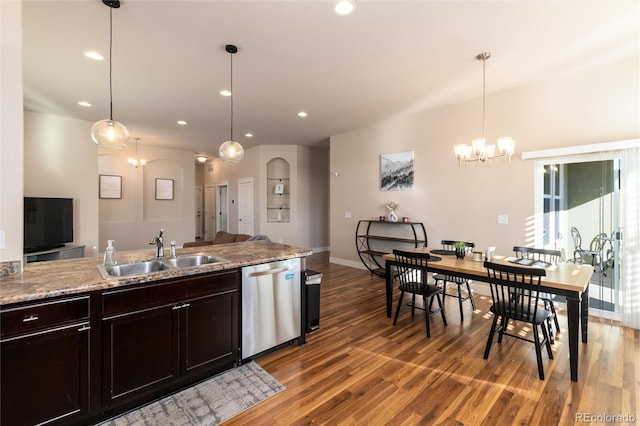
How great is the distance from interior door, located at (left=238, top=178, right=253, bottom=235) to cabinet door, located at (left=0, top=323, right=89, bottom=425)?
6.51 m

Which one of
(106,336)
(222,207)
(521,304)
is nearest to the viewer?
(106,336)

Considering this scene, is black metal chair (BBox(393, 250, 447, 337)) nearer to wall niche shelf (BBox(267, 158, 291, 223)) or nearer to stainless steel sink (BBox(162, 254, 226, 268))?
stainless steel sink (BBox(162, 254, 226, 268))

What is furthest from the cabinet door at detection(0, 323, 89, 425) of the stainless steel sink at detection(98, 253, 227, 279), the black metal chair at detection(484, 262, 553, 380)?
the black metal chair at detection(484, 262, 553, 380)

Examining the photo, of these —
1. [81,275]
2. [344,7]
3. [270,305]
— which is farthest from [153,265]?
[344,7]

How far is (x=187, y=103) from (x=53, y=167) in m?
2.97

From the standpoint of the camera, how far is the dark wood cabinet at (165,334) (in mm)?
1824

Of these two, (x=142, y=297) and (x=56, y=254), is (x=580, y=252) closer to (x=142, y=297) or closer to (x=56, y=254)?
(x=142, y=297)

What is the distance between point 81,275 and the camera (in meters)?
1.90

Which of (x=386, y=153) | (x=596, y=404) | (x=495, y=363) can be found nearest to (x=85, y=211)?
(x=386, y=153)

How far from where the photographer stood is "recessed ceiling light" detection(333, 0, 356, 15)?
2.24 meters

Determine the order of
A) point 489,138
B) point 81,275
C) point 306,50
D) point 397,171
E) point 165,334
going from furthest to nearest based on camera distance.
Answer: point 397,171 → point 489,138 → point 306,50 → point 165,334 → point 81,275

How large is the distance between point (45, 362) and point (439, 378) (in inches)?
105

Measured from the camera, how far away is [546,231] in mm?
3934

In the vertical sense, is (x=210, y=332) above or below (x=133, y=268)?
below
